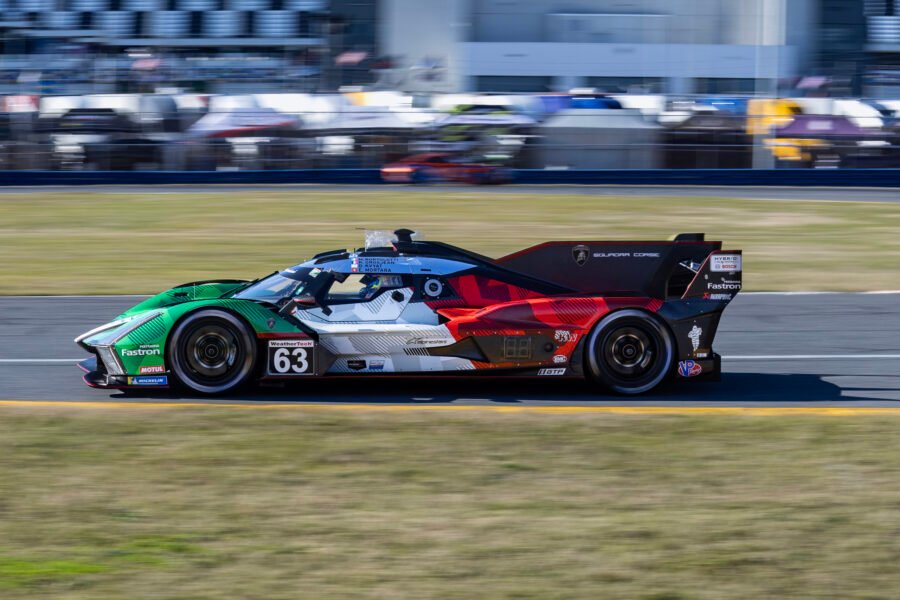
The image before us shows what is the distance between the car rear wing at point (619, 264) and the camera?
817 centimetres

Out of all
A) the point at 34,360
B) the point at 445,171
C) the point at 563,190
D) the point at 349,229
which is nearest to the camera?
the point at 34,360

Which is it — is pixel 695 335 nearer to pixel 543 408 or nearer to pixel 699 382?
pixel 699 382

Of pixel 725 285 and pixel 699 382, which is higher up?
pixel 725 285

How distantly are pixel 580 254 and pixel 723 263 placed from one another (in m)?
1.00

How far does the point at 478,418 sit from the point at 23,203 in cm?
1661

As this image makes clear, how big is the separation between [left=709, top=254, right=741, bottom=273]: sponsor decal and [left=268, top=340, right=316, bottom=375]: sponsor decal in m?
2.76

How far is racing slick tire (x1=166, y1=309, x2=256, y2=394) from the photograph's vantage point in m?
7.52

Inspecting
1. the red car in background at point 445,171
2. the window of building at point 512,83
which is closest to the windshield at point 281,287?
the red car in background at point 445,171

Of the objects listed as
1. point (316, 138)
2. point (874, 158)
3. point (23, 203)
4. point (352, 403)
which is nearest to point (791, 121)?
point (874, 158)

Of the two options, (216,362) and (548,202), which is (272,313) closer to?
(216,362)

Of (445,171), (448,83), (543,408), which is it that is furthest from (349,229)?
(448,83)

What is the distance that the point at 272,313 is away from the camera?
7578mm

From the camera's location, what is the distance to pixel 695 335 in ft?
25.6

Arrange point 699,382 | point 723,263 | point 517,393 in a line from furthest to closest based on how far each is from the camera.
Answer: point 699,382 < point 517,393 < point 723,263
